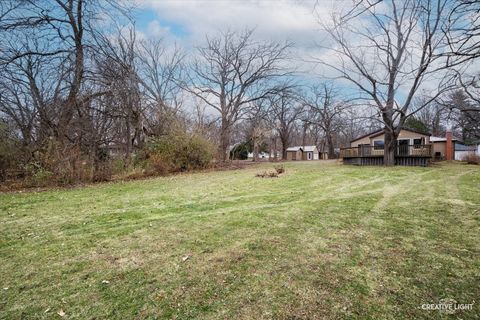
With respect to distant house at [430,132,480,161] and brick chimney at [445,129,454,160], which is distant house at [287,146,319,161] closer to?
distant house at [430,132,480,161]

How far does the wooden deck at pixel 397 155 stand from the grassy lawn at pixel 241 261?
14174 millimetres

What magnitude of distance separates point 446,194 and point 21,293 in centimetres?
867

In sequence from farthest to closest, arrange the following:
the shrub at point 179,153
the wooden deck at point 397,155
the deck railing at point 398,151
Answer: the wooden deck at point 397,155
the deck railing at point 398,151
the shrub at point 179,153

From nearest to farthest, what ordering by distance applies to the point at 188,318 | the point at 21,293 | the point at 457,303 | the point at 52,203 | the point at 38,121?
the point at 188,318 → the point at 457,303 → the point at 21,293 → the point at 52,203 → the point at 38,121

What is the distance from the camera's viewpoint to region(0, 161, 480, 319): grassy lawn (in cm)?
236

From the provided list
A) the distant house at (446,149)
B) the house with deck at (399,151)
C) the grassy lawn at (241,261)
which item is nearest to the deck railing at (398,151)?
the house with deck at (399,151)

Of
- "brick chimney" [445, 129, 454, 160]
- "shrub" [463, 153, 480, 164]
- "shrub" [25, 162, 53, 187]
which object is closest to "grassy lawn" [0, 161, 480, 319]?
"shrub" [25, 162, 53, 187]

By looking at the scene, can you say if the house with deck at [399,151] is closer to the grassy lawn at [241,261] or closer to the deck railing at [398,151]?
the deck railing at [398,151]

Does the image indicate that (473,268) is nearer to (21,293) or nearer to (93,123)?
(21,293)

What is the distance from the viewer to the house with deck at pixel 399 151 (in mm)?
18328

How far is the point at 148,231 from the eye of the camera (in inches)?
171

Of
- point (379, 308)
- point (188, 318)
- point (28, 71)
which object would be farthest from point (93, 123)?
point (379, 308)

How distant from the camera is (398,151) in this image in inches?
774

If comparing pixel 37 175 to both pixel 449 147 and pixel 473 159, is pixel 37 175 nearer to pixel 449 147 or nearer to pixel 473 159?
pixel 473 159
